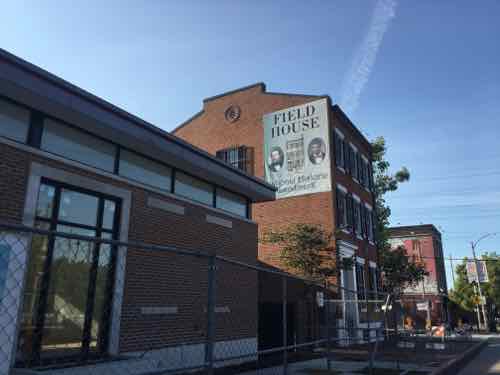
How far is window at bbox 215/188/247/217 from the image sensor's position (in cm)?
1352

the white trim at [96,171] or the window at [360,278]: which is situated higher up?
the white trim at [96,171]

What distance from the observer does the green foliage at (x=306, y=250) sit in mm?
18781

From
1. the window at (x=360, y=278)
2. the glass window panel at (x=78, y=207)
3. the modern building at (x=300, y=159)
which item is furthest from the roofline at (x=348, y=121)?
the glass window panel at (x=78, y=207)

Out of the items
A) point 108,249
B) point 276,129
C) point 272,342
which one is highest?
point 276,129

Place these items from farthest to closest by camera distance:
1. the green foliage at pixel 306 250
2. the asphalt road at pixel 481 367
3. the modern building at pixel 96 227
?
the green foliage at pixel 306 250
the asphalt road at pixel 481 367
the modern building at pixel 96 227

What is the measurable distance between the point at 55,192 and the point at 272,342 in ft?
34.3

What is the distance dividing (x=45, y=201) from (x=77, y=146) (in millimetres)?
1470

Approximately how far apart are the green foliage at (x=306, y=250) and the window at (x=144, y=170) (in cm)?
888

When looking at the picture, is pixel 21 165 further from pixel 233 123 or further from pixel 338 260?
→ pixel 233 123

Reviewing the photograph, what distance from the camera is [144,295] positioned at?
988cm

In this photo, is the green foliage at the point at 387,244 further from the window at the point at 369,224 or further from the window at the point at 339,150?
the window at the point at 339,150

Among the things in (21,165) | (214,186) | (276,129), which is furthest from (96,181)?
(276,129)

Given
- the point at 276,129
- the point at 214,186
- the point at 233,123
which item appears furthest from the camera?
the point at 233,123

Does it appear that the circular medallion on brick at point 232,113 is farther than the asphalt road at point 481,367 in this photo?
Yes
